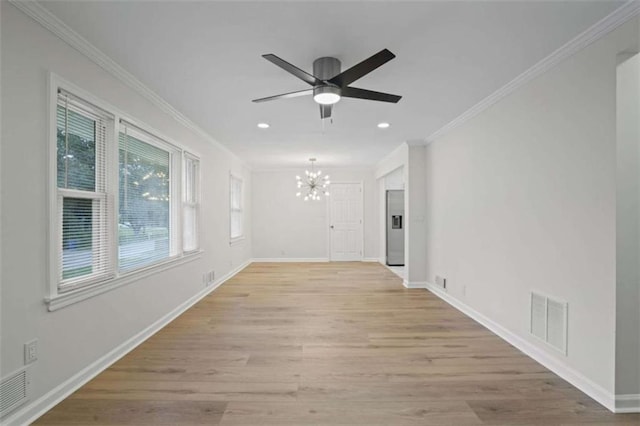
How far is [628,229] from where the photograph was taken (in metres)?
1.91

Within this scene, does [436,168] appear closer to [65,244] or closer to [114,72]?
[114,72]

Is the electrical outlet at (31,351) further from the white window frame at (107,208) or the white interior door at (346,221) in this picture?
the white interior door at (346,221)

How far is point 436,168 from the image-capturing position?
4676 millimetres

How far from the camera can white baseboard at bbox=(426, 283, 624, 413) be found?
1973mm

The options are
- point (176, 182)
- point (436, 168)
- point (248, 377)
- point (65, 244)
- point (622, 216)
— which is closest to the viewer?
point (622, 216)

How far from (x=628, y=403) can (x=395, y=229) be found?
555 cm

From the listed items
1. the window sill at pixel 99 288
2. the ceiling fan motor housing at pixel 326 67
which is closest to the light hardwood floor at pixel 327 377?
the window sill at pixel 99 288

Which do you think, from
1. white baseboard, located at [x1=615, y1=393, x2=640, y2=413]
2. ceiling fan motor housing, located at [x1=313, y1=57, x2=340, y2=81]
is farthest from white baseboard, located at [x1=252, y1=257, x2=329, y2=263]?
white baseboard, located at [x1=615, y1=393, x2=640, y2=413]

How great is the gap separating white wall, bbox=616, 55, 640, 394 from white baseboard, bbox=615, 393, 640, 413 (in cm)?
3

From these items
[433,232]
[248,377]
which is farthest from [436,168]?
[248,377]

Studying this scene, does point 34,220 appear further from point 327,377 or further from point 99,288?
point 327,377

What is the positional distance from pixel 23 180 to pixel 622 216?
3.83m

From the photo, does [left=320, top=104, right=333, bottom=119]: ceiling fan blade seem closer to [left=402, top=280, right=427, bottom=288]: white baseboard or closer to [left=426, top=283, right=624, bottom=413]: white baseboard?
[left=426, top=283, right=624, bottom=413]: white baseboard

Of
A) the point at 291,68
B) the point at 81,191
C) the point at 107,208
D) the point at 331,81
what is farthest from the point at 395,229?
the point at 81,191
